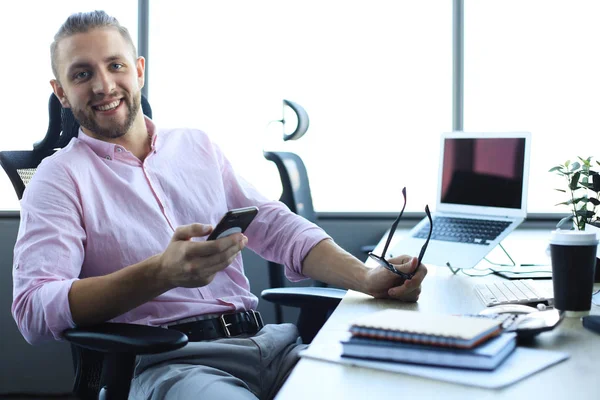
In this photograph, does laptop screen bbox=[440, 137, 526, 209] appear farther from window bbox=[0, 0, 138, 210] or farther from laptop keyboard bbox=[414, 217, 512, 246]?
window bbox=[0, 0, 138, 210]

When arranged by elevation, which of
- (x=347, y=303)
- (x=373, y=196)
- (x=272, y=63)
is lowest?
(x=373, y=196)

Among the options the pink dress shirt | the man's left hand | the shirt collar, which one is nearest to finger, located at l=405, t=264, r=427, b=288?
the man's left hand

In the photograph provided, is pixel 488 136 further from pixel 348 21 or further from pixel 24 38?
pixel 24 38

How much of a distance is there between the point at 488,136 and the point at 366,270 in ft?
2.90

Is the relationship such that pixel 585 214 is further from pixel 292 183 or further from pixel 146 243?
pixel 146 243

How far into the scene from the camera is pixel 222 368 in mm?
1417

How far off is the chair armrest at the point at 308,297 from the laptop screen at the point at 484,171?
2.26 feet

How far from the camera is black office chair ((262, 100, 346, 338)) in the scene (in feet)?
5.64

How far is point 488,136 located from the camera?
2217 mm

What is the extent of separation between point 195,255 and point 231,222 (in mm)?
84

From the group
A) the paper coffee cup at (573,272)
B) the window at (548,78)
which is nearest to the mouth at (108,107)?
the paper coffee cup at (573,272)

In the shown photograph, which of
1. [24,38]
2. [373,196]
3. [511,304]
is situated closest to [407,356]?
[511,304]

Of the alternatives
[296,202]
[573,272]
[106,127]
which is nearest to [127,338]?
[106,127]

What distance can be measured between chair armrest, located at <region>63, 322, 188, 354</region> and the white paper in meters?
0.28
